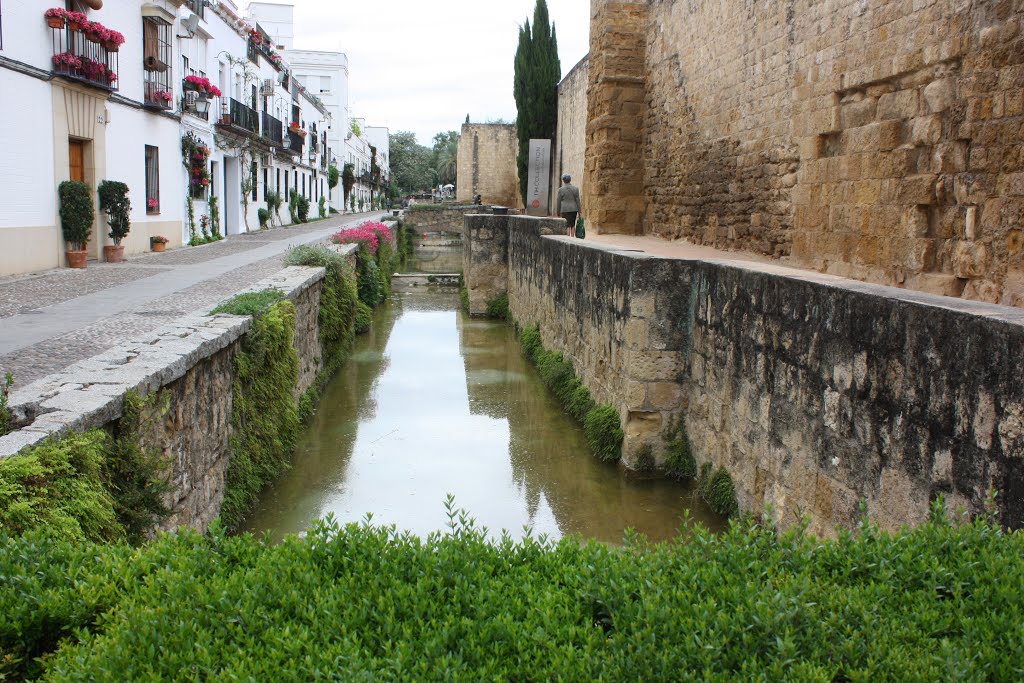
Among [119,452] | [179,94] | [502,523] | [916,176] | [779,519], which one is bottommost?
[502,523]

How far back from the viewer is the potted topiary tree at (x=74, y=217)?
13570mm

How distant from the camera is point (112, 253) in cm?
1517

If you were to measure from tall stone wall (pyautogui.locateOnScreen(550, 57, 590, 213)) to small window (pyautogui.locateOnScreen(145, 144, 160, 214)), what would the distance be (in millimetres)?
9038

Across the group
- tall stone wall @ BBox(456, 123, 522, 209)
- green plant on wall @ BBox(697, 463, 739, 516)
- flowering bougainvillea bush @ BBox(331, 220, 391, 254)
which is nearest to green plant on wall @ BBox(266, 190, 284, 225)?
tall stone wall @ BBox(456, 123, 522, 209)

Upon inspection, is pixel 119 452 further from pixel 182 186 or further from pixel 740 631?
pixel 182 186

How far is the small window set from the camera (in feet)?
59.3

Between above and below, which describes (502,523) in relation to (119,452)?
below

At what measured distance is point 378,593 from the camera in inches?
91.7

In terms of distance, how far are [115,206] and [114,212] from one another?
0.35 ft

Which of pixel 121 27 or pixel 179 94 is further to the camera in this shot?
pixel 179 94

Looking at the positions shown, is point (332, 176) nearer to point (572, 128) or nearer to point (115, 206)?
point (572, 128)

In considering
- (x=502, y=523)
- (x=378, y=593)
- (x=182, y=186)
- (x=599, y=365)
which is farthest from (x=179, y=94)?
(x=378, y=593)

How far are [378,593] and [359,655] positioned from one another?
0.30m

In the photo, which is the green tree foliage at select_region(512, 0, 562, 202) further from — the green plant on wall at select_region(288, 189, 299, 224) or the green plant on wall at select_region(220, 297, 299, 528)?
the green plant on wall at select_region(220, 297, 299, 528)
